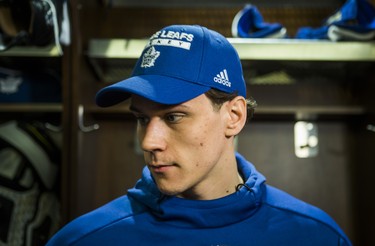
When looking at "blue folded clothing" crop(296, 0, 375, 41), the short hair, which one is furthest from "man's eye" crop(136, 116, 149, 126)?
"blue folded clothing" crop(296, 0, 375, 41)

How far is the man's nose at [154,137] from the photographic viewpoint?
2.67ft

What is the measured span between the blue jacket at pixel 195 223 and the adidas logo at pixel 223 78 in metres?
0.23

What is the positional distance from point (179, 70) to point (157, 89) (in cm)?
6

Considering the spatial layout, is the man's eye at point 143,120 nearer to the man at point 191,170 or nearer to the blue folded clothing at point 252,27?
the man at point 191,170

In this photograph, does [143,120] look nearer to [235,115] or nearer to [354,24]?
[235,115]

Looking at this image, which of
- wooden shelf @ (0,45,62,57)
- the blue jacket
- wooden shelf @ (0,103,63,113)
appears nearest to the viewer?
the blue jacket

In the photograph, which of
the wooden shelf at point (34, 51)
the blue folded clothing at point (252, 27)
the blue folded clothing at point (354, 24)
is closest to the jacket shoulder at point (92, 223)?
the wooden shelf at point (34, 51)

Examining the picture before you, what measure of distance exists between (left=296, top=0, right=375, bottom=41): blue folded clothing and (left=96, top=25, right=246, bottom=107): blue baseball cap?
671 mm

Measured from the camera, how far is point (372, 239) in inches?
61.4

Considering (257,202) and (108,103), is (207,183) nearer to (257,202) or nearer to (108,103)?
(257,202)

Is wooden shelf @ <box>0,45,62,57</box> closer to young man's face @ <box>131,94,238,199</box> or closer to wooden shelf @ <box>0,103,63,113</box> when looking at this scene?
wooden shelf @ <box>0,103,63,113</box>

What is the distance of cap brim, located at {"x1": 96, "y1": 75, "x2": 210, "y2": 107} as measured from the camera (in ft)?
2.59

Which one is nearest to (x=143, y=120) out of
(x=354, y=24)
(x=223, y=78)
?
(x=223, y=78)

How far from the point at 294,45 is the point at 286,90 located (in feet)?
1.00
